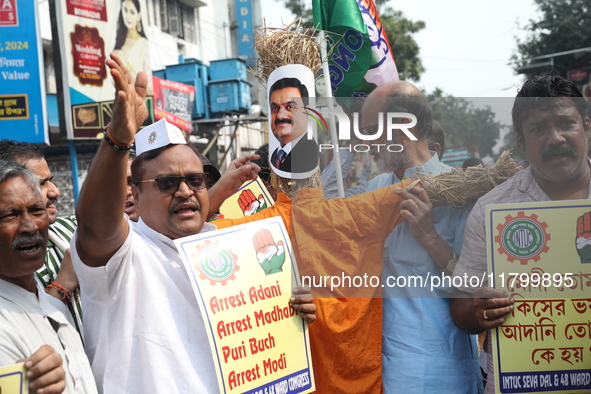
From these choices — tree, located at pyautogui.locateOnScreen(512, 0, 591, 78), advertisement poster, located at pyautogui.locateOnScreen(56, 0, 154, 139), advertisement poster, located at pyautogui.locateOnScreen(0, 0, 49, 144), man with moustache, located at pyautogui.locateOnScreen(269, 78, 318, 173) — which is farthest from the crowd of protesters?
tree, located at pyautogui.locateOnScreen(512, 0, 591, 78)

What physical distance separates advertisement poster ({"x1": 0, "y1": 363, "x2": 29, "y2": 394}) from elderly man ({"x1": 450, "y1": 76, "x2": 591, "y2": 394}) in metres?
1.72

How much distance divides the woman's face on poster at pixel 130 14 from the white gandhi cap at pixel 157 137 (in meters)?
13.1

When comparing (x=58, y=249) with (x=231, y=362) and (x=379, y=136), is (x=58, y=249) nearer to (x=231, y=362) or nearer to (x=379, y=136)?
(x=231, y=362)

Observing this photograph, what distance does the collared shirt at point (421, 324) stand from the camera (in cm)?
249

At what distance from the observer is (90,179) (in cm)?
184

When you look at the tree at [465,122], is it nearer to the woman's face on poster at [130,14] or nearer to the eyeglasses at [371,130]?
the eyeglasses at [371,130]

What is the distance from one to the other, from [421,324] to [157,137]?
1424 mm

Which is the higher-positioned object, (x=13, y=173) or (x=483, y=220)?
(x=13, y=173)

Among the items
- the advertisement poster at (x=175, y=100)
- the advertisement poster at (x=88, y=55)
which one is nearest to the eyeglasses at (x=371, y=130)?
the advertisement poster at (x=88, y=55)

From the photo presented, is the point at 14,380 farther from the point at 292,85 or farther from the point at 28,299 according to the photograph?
the point at 292,85

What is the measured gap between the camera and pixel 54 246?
2727 mm

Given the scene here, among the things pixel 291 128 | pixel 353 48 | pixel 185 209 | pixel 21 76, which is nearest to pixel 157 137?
pixel 185 209

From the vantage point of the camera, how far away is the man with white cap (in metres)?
1.85

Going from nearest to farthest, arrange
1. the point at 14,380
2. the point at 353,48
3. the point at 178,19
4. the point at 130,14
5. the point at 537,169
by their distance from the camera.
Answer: the point at 14,380
the point at 537,169
the point at 353,48
the point at 130,14
the point at 178,19
